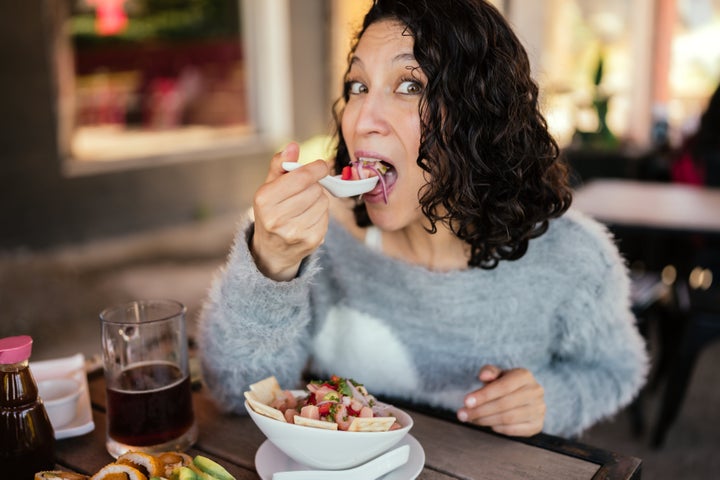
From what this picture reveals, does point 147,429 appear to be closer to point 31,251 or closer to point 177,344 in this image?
point 177,344

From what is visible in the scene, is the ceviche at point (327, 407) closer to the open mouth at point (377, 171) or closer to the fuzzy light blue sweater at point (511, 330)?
the fuzzy light blue sweater at point (511, 330)

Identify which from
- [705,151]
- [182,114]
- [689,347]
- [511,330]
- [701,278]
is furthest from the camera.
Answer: [182,114]

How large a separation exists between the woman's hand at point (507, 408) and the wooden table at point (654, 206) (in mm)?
1565

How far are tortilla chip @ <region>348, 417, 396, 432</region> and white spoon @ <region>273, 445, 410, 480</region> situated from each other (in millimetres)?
54

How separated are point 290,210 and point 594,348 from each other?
727 mm

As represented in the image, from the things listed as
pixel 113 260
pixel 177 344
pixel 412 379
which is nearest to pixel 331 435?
pixel 177 344

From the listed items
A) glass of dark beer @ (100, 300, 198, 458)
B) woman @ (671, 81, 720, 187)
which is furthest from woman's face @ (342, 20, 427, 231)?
woman @ (671, 81, 720, 187)

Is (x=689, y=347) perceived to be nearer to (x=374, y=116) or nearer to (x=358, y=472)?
(x=374, y=116)

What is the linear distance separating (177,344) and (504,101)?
708 millimetres

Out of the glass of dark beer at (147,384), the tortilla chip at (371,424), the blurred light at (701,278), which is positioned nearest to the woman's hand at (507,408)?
the tortilla chip at (371,424)

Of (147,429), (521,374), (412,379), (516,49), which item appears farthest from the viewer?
(412,379)

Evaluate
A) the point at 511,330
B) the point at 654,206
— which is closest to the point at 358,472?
the point at 511,330

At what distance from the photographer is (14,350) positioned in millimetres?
905

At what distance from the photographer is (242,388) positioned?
4.02ft
